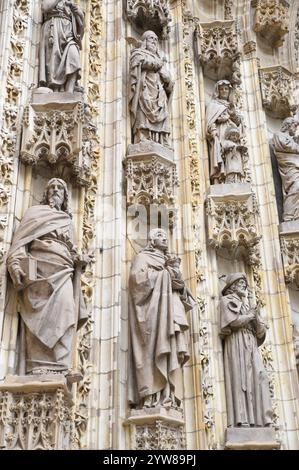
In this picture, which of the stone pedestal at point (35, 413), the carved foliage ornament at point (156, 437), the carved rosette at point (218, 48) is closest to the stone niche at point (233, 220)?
the carved rosette at point (218, 48)

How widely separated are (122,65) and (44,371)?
15.0 feet

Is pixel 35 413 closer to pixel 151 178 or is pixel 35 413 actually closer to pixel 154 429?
pixel 154 429

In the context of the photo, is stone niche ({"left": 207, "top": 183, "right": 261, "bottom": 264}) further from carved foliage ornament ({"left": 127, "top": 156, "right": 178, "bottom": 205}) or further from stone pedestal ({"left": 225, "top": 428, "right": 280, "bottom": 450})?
stone pedestal ({"left": 225, "top": 428, "right": 280, "bottom": 450})

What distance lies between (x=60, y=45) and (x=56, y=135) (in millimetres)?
1281

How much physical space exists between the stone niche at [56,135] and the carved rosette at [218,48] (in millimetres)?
3116

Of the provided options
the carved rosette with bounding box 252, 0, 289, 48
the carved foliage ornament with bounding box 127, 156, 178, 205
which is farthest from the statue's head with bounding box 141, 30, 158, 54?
the carved rosette with bounding box 252, 0, 289, 48

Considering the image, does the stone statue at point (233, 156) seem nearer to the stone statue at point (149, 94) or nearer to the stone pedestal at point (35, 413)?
the stone statue at point (149, 94)

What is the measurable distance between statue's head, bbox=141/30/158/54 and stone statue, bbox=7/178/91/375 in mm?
3187

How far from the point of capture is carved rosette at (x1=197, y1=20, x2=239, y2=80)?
1084cm

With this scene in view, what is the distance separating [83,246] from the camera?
8.20 meters

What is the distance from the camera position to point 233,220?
30.8 feet
